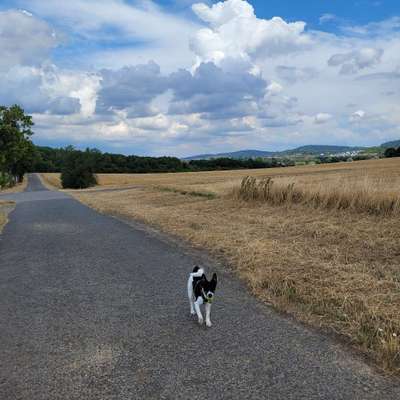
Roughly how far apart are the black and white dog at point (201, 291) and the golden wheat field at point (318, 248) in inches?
45.4

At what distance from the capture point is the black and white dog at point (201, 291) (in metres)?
4.54

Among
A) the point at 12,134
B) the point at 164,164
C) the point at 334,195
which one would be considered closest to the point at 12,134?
the point at 12,134

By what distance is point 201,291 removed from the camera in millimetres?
4664

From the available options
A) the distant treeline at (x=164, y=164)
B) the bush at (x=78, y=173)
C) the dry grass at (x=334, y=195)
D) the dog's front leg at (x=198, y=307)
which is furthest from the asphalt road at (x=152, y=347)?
the distant treeline at (x=164, y=164)

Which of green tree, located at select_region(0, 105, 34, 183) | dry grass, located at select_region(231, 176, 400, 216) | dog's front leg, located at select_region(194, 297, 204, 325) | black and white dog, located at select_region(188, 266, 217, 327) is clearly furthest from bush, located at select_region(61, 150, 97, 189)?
dog's front leg, located at select_region(194, 297, 204, 325)

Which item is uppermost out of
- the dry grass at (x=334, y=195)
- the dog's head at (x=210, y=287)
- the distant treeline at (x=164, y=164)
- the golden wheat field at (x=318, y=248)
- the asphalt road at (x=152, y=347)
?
the distant treeline at (x=164, y=164)

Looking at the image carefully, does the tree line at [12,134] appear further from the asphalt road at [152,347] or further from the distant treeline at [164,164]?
the distant treeline at [164,164]

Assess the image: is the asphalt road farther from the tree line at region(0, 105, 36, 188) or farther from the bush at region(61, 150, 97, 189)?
the bush at region(61, 150, 97, 189)

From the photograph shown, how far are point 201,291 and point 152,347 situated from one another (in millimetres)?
868

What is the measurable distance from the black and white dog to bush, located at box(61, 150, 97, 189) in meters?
61.1

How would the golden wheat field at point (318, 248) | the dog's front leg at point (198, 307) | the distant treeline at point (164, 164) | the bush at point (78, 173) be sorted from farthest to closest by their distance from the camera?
the distant treeline at point (164, 164), the bush at point (78, 173), the golden wheat field at point (318, 248), the dog's front leg at point (198, 307)

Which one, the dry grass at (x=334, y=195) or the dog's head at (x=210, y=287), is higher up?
the dry grass at (x=334, y=195)

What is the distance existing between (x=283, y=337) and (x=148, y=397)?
1.68m

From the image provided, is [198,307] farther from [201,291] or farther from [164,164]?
[164,164]
